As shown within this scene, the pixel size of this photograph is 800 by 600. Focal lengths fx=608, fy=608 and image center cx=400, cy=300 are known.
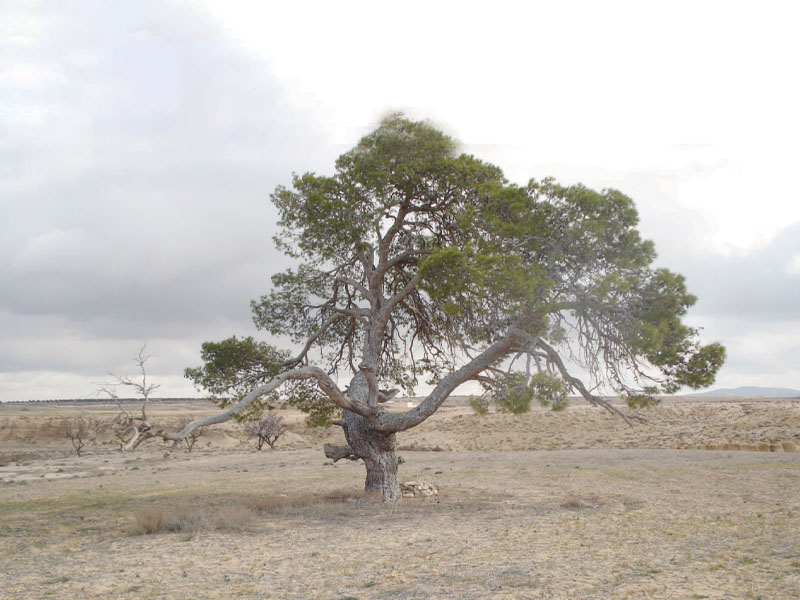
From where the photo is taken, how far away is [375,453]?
1508 cm

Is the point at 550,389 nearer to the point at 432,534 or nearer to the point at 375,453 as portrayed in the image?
the point at 432,534

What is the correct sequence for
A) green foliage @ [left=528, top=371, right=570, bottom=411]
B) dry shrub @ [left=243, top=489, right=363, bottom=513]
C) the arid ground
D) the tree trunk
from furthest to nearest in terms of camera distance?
the tree trunk → dry shrub @ [left=243, top=489, right=363, bottom=513] → green foliage @ [left=528, top=371, right=570, bottom=411] → the arid ground

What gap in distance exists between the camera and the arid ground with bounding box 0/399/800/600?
289 inches

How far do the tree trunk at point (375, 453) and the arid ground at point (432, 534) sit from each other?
0.50 metres

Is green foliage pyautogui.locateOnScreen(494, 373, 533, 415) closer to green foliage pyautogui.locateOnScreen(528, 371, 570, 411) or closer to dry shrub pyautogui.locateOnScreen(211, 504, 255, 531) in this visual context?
green foliage pyautogui.locateOnScreen(528, 371, 570, 411)

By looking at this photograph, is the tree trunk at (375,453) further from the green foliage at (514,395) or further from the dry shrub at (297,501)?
the green foliage at (514,395)

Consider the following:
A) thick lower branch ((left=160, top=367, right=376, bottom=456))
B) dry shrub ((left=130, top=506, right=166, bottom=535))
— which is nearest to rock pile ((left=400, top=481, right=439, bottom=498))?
thick lower branch ((left=160, top=367, right=376, bottom=456))

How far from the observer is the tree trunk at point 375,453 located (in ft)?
49.1

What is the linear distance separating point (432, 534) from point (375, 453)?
453 centimetres

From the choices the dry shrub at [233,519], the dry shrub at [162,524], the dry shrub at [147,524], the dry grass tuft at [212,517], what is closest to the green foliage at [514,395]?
the dry grass tuft at [212,517]

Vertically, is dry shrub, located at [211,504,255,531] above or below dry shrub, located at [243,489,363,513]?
above

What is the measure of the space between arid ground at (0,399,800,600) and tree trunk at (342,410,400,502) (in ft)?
1.64

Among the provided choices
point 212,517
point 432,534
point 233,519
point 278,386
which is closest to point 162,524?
point 212,517

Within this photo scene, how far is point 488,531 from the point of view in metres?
10.9
